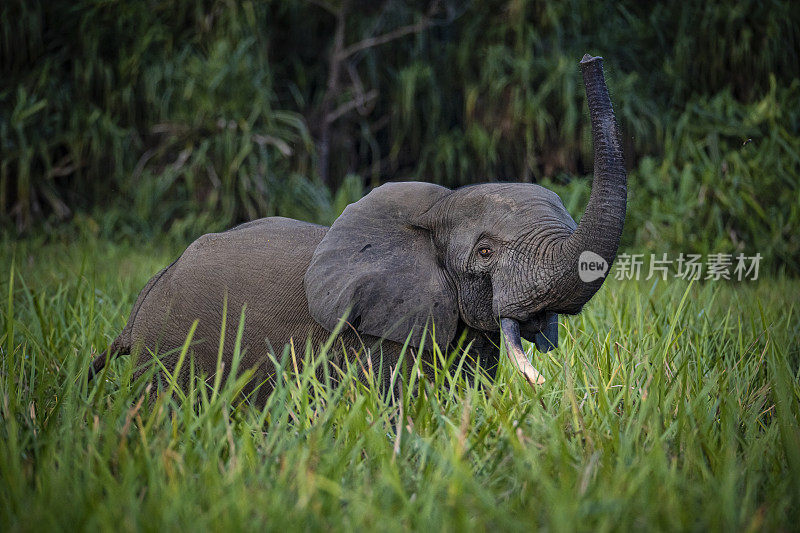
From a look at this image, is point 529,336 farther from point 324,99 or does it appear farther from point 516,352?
point 324,99

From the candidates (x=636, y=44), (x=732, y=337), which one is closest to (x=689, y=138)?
(x=636, y=44)

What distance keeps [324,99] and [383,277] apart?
6.21 meters

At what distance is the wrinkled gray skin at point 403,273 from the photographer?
6.39 ft

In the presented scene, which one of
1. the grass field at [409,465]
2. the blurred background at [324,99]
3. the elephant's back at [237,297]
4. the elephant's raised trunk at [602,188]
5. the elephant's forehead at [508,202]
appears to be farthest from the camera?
the blurred background at [324,99]

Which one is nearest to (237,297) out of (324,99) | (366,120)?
(324,99)

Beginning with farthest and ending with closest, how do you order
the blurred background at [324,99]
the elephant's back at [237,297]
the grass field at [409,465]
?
the blurred background at [324,99]
the elephant's back at [237,297]
the grass field at [409,465]

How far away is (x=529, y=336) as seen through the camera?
2125 mm

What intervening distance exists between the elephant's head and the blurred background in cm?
436

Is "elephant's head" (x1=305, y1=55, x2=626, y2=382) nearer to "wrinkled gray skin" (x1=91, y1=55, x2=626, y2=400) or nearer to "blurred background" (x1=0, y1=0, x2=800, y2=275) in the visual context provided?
"wrinkled gray skin" (x1=91, y1=55, x2=626, y2=400)

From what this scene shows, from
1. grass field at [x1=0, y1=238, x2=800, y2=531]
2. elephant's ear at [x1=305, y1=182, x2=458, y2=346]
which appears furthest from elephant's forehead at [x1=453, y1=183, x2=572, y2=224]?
grass field at [x1=0, y1=238, x2=800, y2=531]

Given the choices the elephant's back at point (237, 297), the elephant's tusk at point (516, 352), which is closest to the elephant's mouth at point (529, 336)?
the elephant's tusk at point (516, 352)

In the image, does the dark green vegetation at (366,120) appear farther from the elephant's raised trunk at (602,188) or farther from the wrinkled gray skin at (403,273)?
the elephant's raised trunk at (602,188)

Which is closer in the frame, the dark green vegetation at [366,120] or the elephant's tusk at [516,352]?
the elephant's tusk at [516,352]

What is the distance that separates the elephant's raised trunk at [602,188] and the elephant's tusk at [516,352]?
25 centimetres
